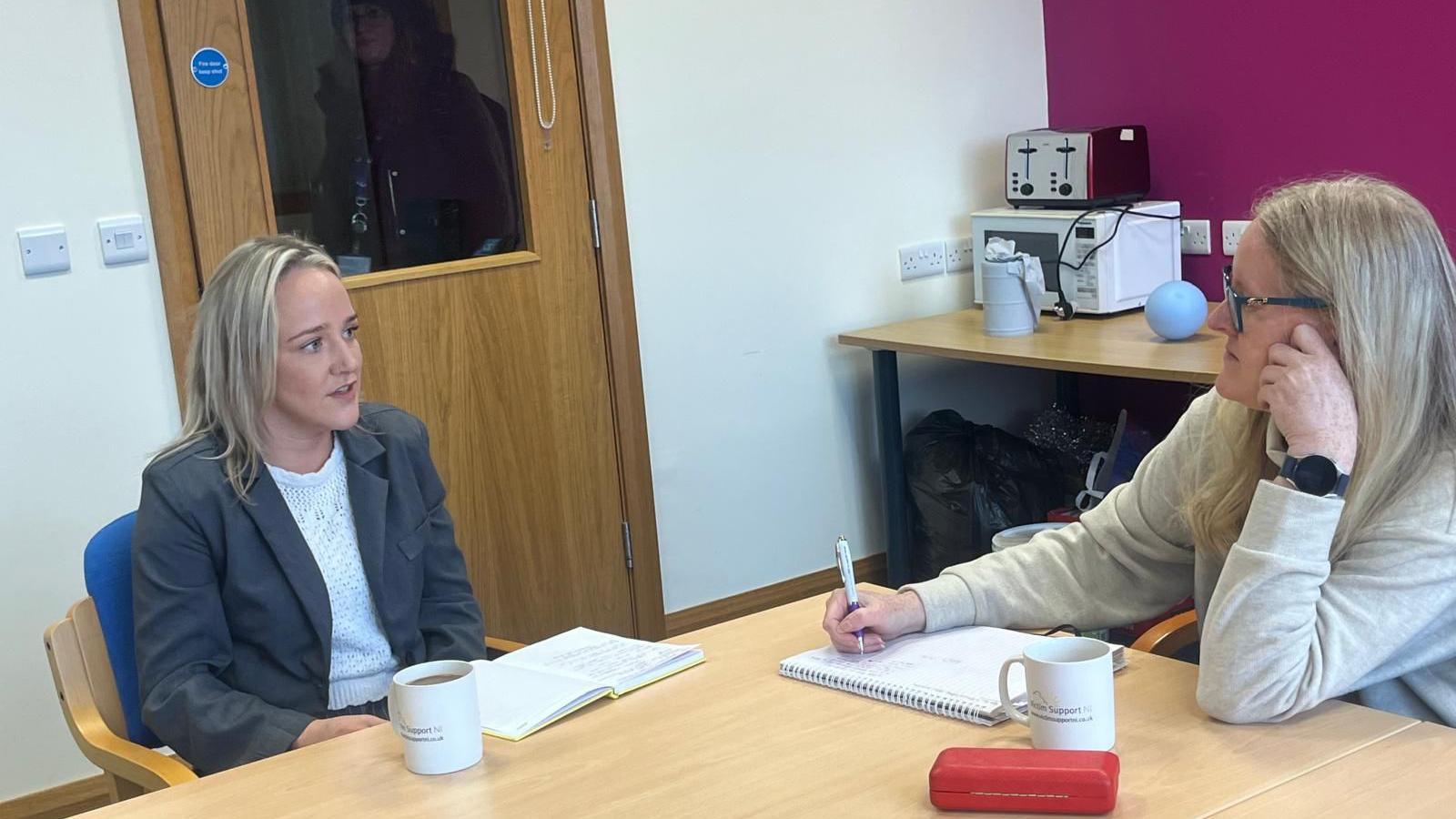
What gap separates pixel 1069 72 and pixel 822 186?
879mm

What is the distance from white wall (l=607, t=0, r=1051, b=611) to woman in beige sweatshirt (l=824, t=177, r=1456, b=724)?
227cm

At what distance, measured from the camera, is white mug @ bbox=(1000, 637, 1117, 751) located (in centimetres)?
133

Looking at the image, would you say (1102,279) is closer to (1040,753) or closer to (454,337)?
(454,337)

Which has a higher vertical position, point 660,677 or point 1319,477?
point 1319,477

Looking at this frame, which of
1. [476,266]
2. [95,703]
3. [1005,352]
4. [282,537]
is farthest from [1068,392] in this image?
[95,703]

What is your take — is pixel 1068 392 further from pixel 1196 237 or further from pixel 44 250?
pixel 44 250

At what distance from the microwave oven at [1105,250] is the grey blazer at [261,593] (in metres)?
1.93

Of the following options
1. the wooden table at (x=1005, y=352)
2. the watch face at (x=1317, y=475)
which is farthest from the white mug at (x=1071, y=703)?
the wooden table at (x=1005, y=352)

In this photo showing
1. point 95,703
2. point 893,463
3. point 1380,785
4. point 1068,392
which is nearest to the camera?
point 1380,785

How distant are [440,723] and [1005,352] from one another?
2297 mm

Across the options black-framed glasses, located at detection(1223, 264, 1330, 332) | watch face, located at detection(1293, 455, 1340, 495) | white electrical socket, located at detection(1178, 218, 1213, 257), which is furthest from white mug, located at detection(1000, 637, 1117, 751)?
Answer: white electrical socket, located at detection(1178, 218, 1213, 257)

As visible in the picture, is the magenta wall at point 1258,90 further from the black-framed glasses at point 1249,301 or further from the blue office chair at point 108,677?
the blue office chair at point 108,677

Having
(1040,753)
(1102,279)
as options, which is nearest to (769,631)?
(1040,753)

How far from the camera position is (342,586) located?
2.14m
